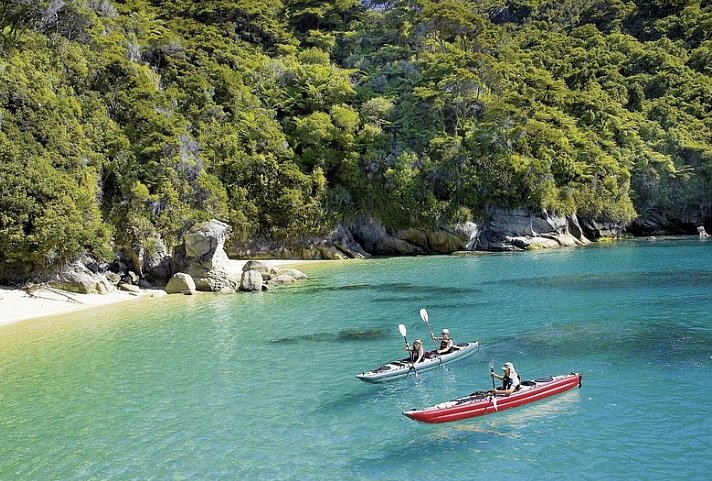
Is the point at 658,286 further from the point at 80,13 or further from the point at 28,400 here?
the point at 80,13

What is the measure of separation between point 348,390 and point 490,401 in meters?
4.54

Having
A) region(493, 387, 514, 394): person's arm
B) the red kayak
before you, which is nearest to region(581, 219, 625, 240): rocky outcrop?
the red kayak

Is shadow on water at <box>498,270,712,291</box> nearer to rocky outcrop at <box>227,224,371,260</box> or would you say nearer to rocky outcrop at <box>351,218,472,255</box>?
rocky outcrop at <box>351,218,472,255</box>

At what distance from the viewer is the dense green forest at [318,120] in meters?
41.0

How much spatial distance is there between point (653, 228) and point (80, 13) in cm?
7264

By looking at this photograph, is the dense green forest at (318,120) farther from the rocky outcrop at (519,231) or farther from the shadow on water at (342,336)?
the shadow on water at (342,336)

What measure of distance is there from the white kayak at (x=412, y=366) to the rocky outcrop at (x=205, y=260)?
23417 millimetres

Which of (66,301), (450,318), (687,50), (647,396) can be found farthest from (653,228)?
(66,301)

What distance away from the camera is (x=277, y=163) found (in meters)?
57.2

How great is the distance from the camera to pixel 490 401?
42.8 ft

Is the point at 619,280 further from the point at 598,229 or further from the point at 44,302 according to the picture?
the point at 44,302

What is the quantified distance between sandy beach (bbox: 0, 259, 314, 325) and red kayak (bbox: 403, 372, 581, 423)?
1027 inches

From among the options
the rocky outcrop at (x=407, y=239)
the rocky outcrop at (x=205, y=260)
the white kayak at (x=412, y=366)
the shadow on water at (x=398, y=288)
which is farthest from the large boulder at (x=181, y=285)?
the rocky outcrop at (x=407, y=239)

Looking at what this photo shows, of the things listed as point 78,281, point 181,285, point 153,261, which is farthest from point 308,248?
point 78,281
